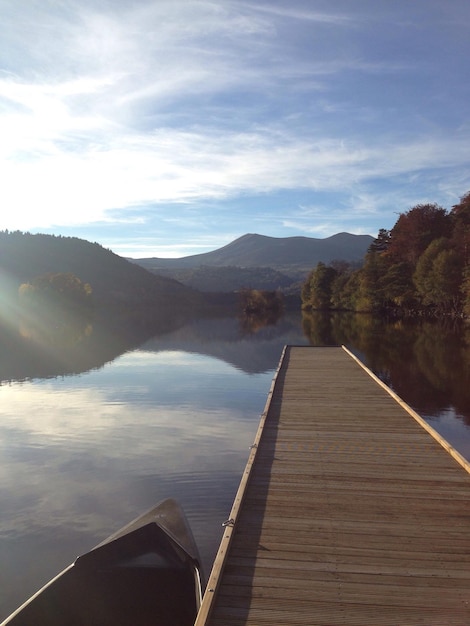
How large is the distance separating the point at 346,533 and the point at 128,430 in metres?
10.6

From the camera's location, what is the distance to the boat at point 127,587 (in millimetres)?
6293

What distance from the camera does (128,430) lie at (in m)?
16.0

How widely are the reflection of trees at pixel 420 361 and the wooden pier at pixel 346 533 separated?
28.4 feet

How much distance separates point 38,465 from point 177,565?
23.6 feet

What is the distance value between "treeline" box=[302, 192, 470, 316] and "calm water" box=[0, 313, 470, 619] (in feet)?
98.4

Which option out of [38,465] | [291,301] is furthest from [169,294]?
[38,465]

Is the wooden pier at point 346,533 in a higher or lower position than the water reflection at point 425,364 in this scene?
higher

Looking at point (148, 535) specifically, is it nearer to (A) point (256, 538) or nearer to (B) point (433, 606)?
(A) point (256, 538)

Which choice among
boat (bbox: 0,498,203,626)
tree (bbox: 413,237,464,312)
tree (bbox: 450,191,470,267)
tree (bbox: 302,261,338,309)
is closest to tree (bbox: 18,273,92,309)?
tree (bbox: 302,261,338,309)

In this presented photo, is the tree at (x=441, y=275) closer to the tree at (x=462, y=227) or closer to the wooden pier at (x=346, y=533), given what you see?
the tree at (x=462, y=227)

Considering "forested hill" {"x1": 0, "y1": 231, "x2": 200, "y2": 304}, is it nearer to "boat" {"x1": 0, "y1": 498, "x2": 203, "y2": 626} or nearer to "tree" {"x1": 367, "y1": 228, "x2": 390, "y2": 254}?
"tree" {"x1": 367, "y1": 228, "x2": 390, "y2": 254}

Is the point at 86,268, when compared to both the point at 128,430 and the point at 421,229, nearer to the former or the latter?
the point at 421,229

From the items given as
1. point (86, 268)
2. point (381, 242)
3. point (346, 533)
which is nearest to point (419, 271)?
point (381, 242)

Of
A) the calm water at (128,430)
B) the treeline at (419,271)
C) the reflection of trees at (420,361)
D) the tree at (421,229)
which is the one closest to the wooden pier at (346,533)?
the calm water at (128,430)
